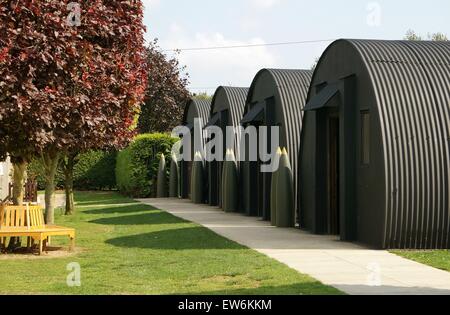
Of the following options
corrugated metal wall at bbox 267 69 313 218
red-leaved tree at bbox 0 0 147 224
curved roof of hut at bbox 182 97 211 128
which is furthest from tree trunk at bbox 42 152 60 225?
curved roof of hut at bbox 182 97 211 128

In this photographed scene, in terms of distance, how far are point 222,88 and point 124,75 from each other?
1283 cm

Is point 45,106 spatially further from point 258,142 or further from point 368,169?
point 258,142

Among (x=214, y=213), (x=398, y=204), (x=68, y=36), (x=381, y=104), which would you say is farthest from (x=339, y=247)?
A: (x=214, y=213)

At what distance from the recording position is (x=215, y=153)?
27844 mm

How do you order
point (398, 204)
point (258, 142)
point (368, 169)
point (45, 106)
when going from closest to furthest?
point (45, 106), point (398, 204), point (368, 169), point (258, 142)

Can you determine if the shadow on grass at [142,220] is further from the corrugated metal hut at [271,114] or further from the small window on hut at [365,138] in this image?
the small window on hut at [365,138]

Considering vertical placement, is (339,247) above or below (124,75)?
below

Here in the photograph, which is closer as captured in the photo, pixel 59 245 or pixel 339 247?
pixel 339 247

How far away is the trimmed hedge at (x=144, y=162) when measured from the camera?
111ft

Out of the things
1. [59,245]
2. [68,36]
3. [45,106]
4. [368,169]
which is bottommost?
[59,245]

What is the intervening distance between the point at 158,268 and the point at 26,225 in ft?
11.2

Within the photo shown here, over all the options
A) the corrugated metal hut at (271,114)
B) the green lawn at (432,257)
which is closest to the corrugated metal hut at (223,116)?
the corrugated metal hut at (271,114)

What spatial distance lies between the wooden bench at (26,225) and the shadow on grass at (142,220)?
587cm

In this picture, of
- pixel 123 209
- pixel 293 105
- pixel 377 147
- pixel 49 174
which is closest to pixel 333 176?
pixel 377 147
